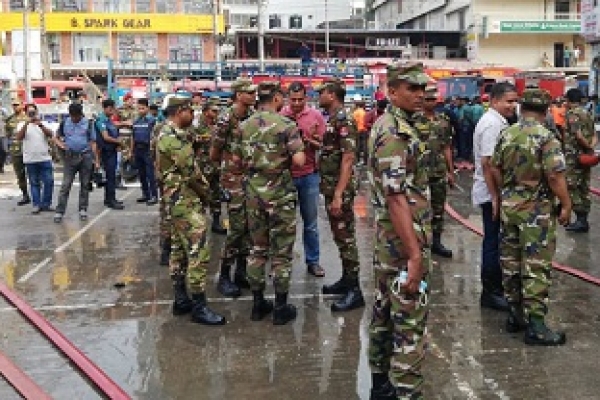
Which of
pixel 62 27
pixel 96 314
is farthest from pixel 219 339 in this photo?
pixel 62 27

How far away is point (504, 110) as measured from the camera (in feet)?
17.7

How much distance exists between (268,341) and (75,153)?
621 centimetres

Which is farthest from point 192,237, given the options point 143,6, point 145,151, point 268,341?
point 143,6

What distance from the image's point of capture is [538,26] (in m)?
47.2

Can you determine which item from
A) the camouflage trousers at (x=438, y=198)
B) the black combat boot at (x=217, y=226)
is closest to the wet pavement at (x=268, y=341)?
the camouflage trousers at (x=438, y=198)

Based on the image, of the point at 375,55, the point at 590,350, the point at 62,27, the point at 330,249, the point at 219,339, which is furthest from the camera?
the point at 375,55

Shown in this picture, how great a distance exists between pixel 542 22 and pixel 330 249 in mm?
44573

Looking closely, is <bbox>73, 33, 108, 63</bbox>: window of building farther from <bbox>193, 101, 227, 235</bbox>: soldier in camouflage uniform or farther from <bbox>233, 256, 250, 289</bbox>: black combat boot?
<bbox>233, 256, 250, 289</bbox>: black combat boot

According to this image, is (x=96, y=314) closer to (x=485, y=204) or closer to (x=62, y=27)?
(x=485, y=204)

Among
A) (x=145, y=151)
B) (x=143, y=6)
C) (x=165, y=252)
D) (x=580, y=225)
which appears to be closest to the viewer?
(x=165, y=252)

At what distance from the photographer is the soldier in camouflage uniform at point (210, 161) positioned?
807cm

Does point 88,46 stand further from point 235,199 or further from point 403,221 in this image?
point 403,221

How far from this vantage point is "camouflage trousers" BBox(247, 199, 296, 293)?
5.13 metres

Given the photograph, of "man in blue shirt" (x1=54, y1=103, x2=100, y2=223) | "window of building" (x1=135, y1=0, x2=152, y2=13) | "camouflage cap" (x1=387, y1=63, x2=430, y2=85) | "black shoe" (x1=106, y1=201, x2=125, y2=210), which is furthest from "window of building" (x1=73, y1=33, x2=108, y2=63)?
"camouflage cap" (x1=387, y1=63, x2=430, y2=85)
